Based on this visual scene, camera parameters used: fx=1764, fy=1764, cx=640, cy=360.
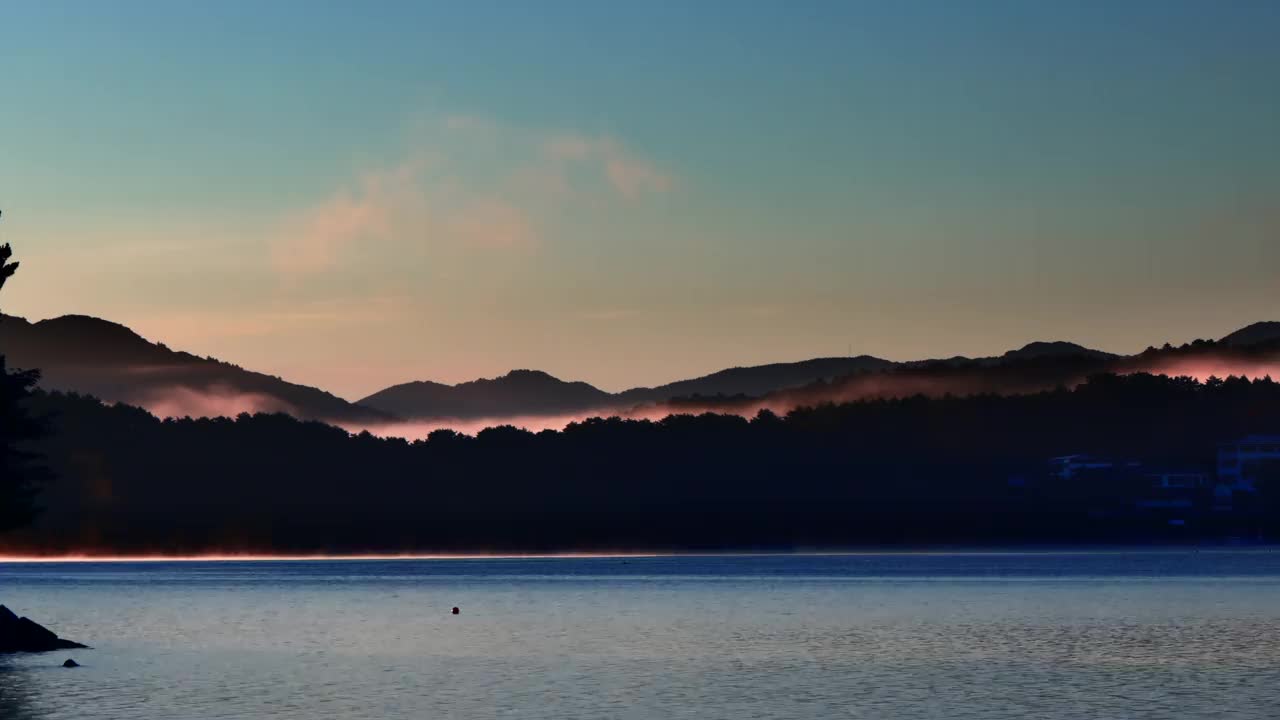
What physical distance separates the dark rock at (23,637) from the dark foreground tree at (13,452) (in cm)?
590

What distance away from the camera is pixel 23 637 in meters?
97.1

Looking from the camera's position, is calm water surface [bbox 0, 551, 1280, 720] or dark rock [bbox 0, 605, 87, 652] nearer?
calm water surface [bbox 0, 551, 1280, 720]

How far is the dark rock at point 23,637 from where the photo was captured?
94.9 m

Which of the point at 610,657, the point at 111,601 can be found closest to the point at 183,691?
the point at 610,657

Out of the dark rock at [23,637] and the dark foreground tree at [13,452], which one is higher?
the dark foreground tree at [13,452]

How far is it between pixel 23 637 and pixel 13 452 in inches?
489

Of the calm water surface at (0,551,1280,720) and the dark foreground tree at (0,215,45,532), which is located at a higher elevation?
the dark foreground tree at (0,215,45,532)

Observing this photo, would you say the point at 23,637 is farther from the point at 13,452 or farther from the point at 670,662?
the point at 670,662

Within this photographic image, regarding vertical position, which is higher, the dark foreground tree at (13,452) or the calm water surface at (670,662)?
the dark foreground tree at (13,452)

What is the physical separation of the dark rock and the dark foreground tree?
19.3ft

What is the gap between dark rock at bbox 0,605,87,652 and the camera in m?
94.9

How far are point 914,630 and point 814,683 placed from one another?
41897 mm

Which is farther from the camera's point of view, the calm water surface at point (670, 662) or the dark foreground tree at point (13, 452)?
the dark foreground tree at point (13, 452)

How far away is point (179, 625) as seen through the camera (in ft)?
452
